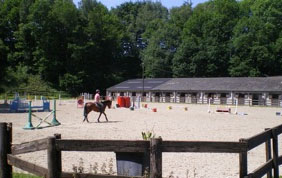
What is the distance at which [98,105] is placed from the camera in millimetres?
21453

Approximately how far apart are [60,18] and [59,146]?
72298mm

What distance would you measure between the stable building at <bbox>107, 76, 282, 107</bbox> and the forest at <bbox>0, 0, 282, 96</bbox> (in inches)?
374

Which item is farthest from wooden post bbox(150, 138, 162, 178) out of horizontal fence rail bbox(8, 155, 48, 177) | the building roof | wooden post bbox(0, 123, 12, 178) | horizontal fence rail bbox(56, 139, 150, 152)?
the building roof

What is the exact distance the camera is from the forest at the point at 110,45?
6812 cm

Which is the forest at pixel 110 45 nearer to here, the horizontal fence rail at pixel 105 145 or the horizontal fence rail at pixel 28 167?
the horizontal fence rail at pixel 28 167

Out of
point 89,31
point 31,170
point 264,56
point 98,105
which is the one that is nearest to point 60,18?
point 89,31

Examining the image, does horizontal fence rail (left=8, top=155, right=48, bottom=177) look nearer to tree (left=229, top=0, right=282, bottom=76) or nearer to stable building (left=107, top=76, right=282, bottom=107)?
stable building (left=107, top=76, right=282, bottom=107)

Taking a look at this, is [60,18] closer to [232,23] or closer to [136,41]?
[136,41]

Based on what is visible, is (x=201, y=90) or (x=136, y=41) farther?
(x=136, y=41)

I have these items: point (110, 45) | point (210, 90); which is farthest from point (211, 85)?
point (110, 45)

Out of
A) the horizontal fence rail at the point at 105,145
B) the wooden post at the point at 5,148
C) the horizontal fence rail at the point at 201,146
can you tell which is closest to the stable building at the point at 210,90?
the horizontal fence rail at the point at 201,146

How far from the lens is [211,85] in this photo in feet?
188

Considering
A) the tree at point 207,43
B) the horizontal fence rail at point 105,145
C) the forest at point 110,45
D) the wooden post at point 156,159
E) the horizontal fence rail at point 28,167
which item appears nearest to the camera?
the wooden post at point 156,159

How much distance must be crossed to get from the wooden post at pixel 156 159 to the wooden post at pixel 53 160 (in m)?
1.27
